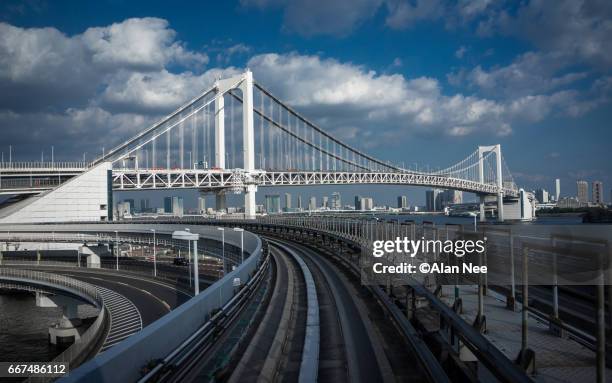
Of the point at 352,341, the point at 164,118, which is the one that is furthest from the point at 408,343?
the point at 164,118

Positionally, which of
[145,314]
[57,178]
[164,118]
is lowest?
[145,314]

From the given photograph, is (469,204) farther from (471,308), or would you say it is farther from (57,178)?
(471,308)

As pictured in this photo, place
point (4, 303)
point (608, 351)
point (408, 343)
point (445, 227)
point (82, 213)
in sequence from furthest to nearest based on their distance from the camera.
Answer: point (82, 213) < point (4, 303) < point (445, 227) < point (408, 343) < point (608, 351)

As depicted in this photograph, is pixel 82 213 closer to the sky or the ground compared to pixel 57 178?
closer to the ground

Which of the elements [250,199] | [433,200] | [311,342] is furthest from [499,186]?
[311,342]

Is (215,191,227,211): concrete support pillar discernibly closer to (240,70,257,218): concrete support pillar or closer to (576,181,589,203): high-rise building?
(240,70,257,218): concrete support pillar

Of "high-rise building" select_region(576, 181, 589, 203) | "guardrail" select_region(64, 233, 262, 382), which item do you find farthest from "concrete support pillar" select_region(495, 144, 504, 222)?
"guardrail" select_region(64, 233, 262, 382)

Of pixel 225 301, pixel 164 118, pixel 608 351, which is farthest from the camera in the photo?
pixel 164 118

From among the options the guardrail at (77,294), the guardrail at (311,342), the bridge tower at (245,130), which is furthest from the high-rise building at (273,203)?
the guardrail at (311,342)
